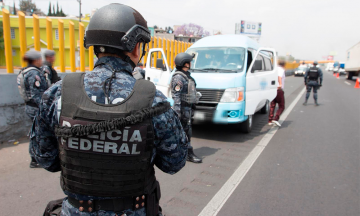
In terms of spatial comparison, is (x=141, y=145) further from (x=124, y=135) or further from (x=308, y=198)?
(x=308, y=198)

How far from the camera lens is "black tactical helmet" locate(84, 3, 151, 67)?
55.2 inches

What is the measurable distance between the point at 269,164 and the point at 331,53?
146259 mm

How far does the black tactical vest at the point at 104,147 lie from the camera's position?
1246 millimetres

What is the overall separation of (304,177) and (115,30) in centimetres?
378

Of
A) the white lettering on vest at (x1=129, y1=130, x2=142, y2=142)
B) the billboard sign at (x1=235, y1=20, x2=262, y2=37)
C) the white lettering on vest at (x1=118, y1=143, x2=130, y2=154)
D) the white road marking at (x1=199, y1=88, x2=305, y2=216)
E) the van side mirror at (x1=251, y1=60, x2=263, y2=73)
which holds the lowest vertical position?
the white road marking at (x1=199, y1=88, x2=305, y2=216)

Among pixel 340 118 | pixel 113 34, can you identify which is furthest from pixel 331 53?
pixel 113 34

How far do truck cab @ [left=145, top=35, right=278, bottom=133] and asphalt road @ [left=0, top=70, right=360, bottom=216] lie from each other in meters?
0.62

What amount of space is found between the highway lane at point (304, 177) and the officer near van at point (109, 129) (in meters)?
2.06

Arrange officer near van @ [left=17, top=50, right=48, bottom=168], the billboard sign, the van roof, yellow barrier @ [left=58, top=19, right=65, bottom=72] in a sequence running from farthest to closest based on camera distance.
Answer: the billboard sign, the van roof, yellow barrier @ [left=58, top=19, right=65, bottom=72], officer near van @ [left=17, top=50, right=48, bottom=168]

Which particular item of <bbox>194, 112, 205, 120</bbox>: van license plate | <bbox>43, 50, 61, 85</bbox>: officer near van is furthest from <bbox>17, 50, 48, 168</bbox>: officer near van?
<bbox>194, 112, 205, 120</bbox>: van license plate

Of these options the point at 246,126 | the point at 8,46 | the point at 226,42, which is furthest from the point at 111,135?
the point at 226,42

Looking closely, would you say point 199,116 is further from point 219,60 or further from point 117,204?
point 117,204

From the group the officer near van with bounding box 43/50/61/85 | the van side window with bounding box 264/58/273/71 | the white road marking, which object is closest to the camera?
the white road marking

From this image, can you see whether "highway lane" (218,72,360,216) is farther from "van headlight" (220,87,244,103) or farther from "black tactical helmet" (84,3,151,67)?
"black tactical helmet" (84,3,151,67)
